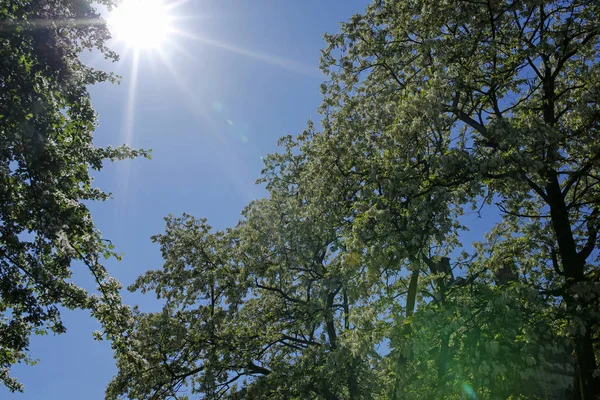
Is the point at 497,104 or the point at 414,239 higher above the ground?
the point at 497,104

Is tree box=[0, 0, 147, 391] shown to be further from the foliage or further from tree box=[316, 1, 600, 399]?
tree box=[316, 1, 600, 399]

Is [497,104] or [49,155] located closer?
[49,155]

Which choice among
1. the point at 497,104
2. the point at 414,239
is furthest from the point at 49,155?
the point at 497,104

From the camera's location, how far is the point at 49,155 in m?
9.72

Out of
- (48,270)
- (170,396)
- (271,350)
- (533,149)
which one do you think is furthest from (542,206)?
(48,270)

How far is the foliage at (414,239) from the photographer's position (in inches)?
424

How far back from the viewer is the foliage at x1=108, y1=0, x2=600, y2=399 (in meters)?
10.8

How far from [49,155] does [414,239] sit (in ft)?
29.6

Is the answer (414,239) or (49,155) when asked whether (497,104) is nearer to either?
(414,239)

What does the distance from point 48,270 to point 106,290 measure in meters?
1.60

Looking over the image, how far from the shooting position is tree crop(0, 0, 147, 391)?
963 centimetres

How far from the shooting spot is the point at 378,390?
1661cm

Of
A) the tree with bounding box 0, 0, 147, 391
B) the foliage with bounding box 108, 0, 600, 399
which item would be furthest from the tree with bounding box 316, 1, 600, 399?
the tree with bounding box 0, 0, 147, 391

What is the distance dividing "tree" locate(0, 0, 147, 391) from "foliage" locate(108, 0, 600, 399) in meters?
2.87
